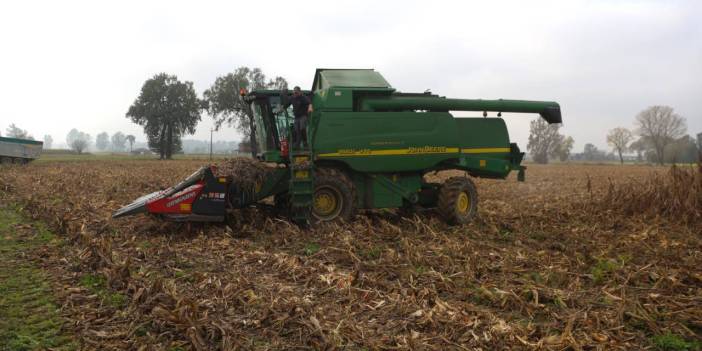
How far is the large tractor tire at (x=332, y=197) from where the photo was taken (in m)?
9.01

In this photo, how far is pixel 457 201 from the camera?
9953 mm

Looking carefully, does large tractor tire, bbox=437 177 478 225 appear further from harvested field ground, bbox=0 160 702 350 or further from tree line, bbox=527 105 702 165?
tree line, bbox=527 105 702 165

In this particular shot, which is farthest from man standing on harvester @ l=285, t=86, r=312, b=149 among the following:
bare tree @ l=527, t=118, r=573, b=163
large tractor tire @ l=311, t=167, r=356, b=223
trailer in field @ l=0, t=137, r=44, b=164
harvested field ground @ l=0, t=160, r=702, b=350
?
bare tree @ l=527, t=118, r=573, b=163

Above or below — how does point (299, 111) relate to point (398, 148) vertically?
above

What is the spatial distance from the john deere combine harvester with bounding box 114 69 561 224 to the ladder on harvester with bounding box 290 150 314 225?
18 millimetres

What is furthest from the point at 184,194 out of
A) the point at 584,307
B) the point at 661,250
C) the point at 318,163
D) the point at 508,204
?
the point at 508,204

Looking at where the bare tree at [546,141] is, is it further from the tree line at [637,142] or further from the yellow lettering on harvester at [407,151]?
the yellow lettering on harvester at [407,151]

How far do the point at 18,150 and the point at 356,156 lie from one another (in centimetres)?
2715

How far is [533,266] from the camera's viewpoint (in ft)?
20.7

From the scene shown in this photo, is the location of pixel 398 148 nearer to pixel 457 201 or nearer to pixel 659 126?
pixel 457 201

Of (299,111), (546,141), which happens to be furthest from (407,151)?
(546,141)

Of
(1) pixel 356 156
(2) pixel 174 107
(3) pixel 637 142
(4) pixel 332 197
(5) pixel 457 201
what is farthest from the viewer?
(3) pixel 637 142

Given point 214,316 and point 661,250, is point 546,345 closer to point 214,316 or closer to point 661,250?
point 214,316

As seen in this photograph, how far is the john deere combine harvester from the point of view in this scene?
8.59 m
